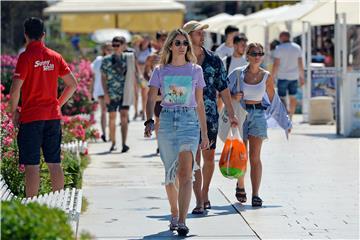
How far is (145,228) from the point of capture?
966 cm

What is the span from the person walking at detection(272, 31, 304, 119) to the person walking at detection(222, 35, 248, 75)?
24.9ft

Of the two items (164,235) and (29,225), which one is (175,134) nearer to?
(164,235)

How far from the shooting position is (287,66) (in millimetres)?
21844

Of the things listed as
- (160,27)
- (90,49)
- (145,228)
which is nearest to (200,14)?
(90,49)

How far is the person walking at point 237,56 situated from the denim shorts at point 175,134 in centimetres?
423

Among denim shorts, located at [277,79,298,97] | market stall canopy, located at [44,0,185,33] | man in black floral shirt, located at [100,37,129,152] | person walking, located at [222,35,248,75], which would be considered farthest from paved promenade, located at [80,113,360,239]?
market stall canopy, located at [44,0,185,33]

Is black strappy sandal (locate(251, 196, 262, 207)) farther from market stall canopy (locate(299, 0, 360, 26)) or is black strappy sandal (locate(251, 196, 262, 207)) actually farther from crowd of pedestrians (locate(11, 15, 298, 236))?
market stall canopy (locate(299, 0, 360, 26))

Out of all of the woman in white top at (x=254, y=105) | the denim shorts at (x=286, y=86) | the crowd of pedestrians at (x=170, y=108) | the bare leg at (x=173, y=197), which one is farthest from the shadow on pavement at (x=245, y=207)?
the denim shorts at (x=286, y=86)

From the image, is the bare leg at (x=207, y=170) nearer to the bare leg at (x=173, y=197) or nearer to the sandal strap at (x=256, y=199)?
the sandal strap at (x=256, y=199)

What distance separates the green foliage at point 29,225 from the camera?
516 centimetres

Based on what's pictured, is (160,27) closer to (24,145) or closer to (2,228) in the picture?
(24,145)

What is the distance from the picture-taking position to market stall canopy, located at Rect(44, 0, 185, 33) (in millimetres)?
31938

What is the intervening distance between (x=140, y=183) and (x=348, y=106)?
7.02 m

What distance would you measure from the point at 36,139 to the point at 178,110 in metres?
1.23
